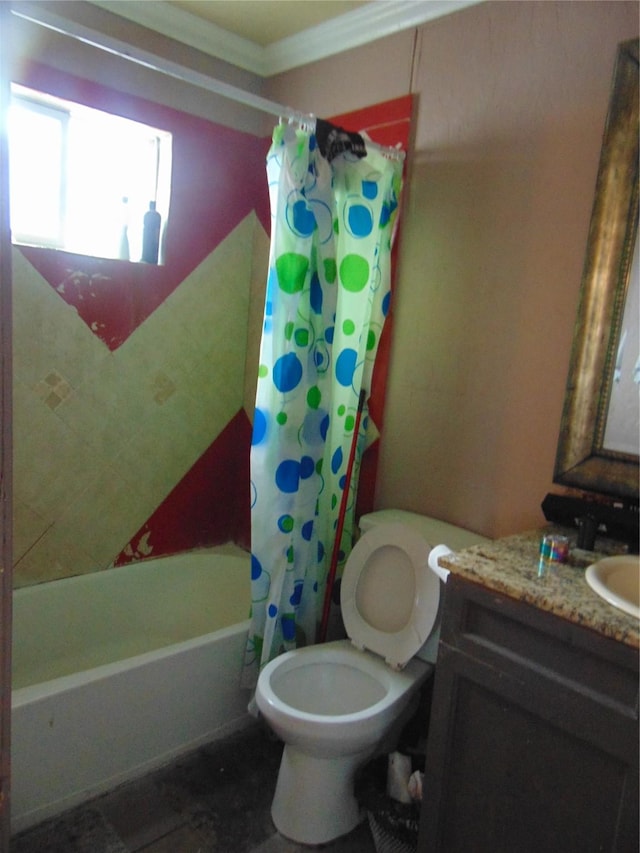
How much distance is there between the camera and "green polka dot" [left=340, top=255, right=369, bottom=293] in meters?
2.07

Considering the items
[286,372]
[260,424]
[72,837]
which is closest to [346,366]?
[286,372]

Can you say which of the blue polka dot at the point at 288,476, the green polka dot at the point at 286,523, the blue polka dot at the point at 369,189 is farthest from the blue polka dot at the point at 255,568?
the blue polka dot at the point at 369,189

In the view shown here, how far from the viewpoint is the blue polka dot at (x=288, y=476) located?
77.7 inches

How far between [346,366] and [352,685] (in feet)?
3.41

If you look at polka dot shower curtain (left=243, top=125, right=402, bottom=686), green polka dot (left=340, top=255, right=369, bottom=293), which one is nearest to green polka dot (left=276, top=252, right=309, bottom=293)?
polka dot shower curtain (left=243, top=125, right=402, bottom=686)

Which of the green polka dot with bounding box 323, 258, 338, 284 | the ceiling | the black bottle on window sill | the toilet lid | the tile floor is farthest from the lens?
the black bottle on window sill

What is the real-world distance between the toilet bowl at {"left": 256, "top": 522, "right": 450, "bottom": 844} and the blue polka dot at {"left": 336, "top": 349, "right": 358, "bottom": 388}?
0.51 metres

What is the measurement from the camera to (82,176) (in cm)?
236

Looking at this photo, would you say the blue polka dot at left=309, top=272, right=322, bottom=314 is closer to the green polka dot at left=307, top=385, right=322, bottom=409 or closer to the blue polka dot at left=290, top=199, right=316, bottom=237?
the blue polka dot at left=290, top=199, right=316, bottom=237

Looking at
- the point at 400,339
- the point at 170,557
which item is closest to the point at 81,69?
the point at 400,339

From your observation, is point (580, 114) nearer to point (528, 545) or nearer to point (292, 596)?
point (528, 545)

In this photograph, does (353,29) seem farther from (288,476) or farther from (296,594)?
(296,594)

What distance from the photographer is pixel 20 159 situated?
2.19 meters

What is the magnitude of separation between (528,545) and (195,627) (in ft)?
5.26
